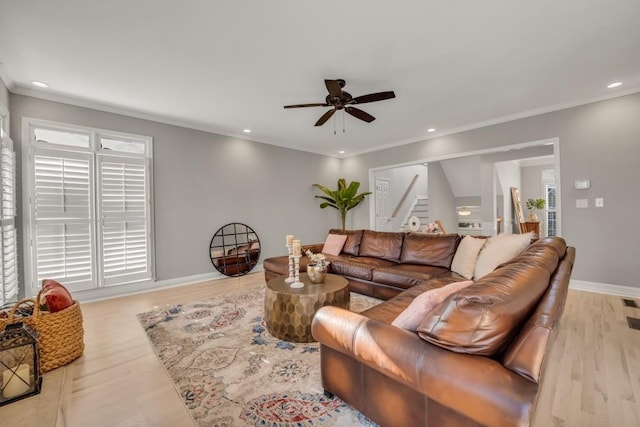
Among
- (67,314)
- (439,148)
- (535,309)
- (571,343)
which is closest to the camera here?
(535,309)

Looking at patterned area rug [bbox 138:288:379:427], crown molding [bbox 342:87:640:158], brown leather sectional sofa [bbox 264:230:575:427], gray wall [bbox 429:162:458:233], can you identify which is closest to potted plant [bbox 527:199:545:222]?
gray wall [bbox 429:162:458:233]

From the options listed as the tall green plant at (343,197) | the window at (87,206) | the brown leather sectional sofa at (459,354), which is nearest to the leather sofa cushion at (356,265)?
the brown leather sectional sofa at (459,354)

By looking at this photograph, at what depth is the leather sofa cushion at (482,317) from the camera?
102 cm

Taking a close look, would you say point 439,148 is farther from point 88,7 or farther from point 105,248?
point 105,248

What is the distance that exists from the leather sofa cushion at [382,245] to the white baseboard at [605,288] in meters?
2.56

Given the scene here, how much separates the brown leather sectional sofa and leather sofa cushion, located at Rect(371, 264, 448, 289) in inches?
54.5

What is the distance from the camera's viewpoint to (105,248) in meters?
3.82

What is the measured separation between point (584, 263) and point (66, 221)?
704cm

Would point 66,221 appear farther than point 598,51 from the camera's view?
Yes

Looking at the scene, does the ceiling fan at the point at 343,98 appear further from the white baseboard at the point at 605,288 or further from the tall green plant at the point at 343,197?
the white baseboard at the point at 605,288

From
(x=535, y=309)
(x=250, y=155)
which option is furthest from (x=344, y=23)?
(x=250, y=155)

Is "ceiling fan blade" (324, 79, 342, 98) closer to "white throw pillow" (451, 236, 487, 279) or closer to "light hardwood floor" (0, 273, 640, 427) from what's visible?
"white throw pillow" (451, 236, 487, 279)

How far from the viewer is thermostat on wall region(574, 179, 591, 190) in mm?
3797

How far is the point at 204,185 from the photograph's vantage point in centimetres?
477
